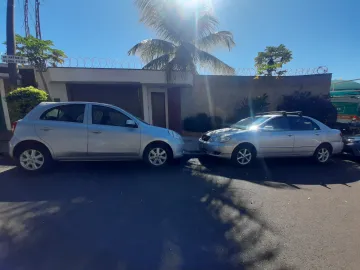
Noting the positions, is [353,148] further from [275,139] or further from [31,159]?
[31,159]

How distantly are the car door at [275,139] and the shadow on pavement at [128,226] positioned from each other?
209 centimetres

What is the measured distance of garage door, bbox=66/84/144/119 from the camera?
1090 centimetres

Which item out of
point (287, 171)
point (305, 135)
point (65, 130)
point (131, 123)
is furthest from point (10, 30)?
point (305, 135)

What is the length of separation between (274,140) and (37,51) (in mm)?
10097

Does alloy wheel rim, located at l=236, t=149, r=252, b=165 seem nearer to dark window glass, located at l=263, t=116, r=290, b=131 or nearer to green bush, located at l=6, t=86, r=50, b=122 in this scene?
dark window glass, located at l=263, t=116, r=290, b=131

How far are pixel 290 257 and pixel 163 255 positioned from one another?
1486 millimetres

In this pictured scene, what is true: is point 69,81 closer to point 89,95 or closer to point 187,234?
point 89,95

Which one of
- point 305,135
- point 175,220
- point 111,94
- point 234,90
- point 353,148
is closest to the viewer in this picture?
point 175,220

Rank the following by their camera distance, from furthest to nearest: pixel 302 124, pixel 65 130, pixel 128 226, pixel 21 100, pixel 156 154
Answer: pixel 21 100 → pixel 302 124 → pixel 156 154 → pixel 65 130 → pixel 128 226

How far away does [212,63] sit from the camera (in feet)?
34.4

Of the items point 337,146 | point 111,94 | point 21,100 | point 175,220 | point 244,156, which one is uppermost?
point 111,94

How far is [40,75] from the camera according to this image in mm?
9656

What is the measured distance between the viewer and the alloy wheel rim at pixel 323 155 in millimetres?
6418

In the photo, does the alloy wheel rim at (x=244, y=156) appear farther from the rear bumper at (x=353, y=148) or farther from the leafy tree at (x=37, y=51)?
the leafy tree at (x=37, y=51)
